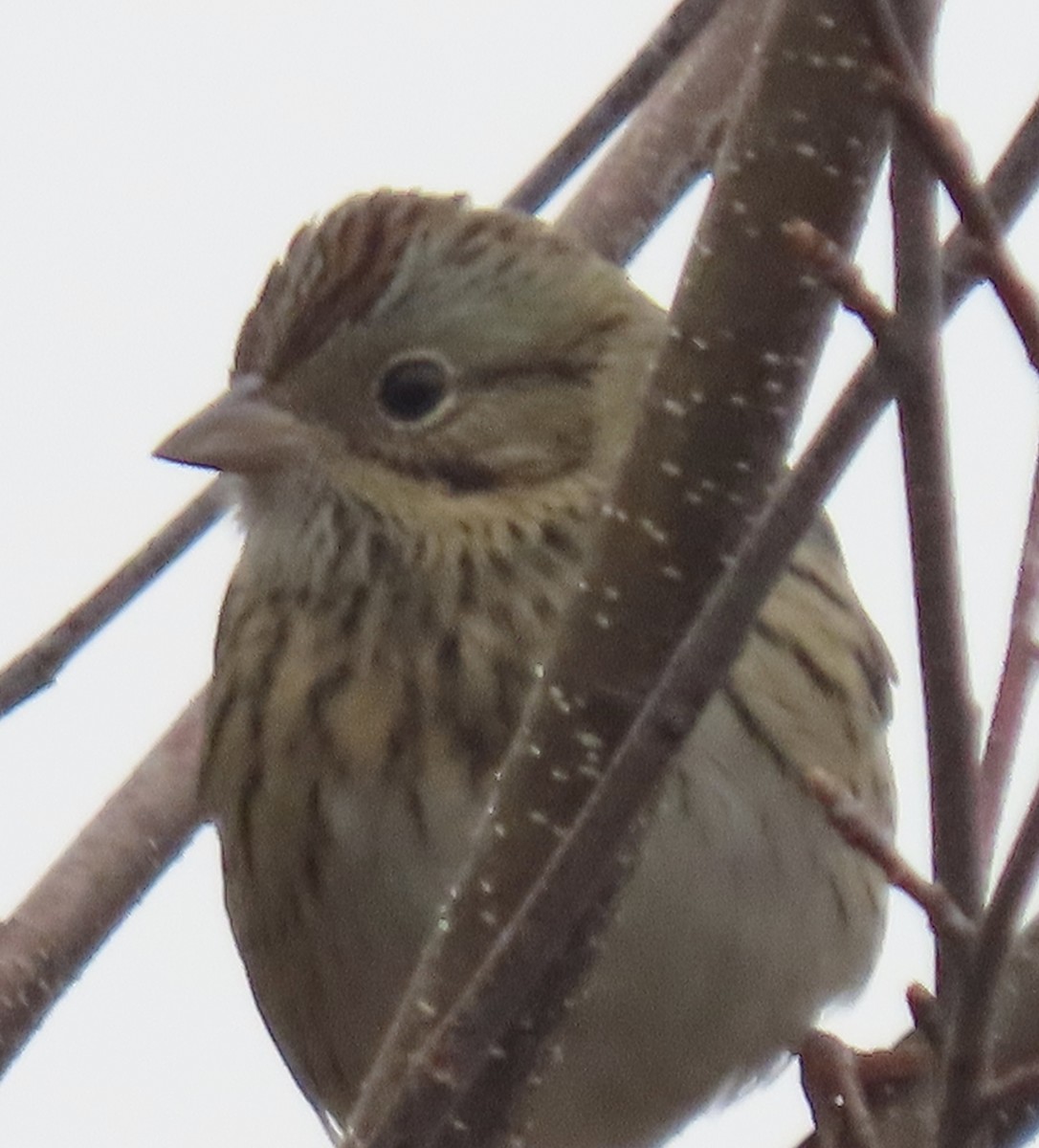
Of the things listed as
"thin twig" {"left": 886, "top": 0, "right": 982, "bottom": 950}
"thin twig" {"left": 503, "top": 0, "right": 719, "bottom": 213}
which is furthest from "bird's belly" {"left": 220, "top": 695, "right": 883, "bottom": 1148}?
"thin twig" {"left": 886, "top": 0, "right": 982, "bottom": 950}

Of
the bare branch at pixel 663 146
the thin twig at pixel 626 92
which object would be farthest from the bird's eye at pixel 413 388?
the bare branch at pixel 663 146

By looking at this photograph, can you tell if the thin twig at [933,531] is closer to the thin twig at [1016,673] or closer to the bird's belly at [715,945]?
the thin twig at [1016,673]

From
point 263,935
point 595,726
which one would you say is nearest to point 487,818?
point 595,726

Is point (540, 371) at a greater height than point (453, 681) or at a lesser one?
greater

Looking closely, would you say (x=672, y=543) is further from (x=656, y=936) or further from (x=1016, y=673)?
(x=656, y=936)

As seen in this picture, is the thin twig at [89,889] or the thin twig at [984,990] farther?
the thin twig at [89,889]

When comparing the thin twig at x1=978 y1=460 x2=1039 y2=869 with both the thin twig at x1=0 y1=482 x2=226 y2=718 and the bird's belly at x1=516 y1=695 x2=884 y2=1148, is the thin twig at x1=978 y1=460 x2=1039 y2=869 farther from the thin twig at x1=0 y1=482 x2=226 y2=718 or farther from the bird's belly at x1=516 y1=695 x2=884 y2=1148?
the thin twig at x1=0 y1=482 x2=226 y2=718

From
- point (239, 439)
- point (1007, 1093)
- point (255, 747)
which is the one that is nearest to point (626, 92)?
point (239, 439)
